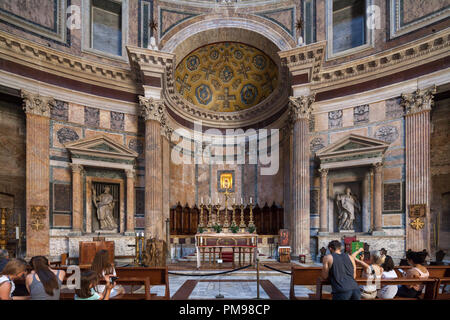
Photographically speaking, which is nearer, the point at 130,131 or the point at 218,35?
the point at 130,131

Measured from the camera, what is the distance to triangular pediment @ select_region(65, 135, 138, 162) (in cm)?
1341

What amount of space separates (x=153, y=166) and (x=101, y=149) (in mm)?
2511

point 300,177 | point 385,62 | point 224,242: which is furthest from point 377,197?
point 224,242

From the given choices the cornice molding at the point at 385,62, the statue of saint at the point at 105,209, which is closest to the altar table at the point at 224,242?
the statue of saint at the point at 105,209

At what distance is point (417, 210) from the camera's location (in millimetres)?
12281

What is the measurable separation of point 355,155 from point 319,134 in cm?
215

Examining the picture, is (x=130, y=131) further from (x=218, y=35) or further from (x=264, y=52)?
(x=264, y=52)

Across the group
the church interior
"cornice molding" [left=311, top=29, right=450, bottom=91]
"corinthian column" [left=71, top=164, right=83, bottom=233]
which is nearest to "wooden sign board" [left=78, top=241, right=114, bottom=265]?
the church interior

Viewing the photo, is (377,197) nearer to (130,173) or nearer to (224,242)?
(224,242)

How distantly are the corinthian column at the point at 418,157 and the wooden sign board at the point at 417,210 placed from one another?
0.32 feet

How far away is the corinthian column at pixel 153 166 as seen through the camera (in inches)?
525

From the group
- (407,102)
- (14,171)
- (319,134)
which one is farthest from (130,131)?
(407,102)

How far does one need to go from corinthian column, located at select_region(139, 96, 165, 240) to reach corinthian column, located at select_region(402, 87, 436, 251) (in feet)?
34.2

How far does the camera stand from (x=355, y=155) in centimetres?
1339
